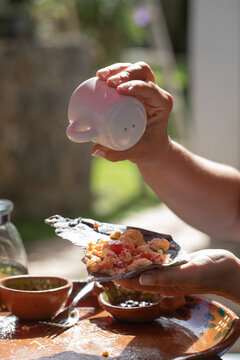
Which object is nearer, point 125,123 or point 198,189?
point 125,123

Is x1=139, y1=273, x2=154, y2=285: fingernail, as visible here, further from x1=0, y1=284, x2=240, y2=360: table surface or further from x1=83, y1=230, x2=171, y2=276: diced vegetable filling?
x1=0, y1=284, x2=240, y2=360: table surface

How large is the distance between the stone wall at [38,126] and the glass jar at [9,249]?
354 centimetres

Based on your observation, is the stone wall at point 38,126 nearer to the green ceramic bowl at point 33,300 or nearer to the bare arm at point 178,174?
the bare arm at point 178,174

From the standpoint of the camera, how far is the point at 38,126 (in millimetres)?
4965

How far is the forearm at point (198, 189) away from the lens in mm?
1474

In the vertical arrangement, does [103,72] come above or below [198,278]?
above

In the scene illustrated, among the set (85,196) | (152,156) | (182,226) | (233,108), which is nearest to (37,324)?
(152,156)

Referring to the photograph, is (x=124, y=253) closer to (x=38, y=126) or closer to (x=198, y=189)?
(x=198, y=189)

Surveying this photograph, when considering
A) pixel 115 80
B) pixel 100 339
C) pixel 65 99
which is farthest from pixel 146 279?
pixel 65 99

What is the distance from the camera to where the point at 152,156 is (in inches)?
55.1

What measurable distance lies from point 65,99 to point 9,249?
3801 millimetres

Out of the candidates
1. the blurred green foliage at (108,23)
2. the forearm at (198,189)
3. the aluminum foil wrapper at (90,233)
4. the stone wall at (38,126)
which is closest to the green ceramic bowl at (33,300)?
the aluminum foil wrapper at (90,233)

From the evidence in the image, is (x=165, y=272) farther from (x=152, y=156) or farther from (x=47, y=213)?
(x=47, y=213)

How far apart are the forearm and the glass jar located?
354mm
